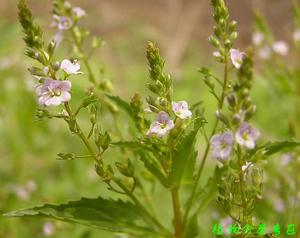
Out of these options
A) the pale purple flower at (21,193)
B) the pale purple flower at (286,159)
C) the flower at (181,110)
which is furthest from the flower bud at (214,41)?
the pale purple flower at (21,193)

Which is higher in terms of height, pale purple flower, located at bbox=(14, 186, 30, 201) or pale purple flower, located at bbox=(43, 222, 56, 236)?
pale purple flower, located at bbox=(14, 186, 30, 201)

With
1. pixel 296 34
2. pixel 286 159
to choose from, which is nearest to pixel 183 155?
pixel 286 159

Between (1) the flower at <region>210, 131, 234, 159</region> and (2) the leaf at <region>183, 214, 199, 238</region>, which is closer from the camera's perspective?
(1) the flower at <region>210, 131, 234, 159</region>

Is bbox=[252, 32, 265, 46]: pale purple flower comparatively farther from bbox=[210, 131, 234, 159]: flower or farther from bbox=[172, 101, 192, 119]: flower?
bbox=[210, 131, 234, 159]: flower

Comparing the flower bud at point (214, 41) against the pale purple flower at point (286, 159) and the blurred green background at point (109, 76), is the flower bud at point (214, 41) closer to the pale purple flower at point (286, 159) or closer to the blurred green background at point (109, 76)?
the blurred green background at point (109, 76)

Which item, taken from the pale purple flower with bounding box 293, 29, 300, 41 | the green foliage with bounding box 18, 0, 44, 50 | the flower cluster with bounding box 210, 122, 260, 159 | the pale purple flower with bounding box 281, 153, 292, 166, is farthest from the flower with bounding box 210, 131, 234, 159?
the pale purple flower with bounding box 293, 29, 300, 41

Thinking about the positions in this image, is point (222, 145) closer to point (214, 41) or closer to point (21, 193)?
point (214, 41)

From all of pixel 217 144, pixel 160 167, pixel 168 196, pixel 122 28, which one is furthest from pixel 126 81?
pixel 217 144
